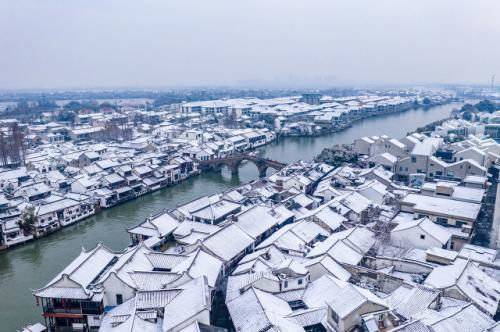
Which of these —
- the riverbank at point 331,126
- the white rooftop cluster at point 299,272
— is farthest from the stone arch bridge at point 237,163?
the riverbank at point 331,126

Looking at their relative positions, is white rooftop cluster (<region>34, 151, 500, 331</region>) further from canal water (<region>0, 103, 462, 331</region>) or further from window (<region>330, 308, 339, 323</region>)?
canal water (<region>0, 103, 462, 331</region>)

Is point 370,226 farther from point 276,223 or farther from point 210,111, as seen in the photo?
point 210,111

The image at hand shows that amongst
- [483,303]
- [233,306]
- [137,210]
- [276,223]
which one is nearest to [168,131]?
[137,210]

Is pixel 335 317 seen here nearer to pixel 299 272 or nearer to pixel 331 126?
pixel 299 272

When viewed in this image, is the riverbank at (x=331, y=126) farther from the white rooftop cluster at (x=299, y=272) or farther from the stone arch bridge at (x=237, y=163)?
the white rooftop cluster at (x=299, y=272)

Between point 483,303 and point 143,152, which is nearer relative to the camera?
point 483,303

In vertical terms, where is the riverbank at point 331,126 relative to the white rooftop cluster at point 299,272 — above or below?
above

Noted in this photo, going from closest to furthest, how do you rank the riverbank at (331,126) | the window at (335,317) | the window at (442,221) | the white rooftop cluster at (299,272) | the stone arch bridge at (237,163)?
1. the window at (335,317)
2. the white rooftop cluster at (299,272)
3. the window at (442,221)
4. the stone arch bridge at (237,163)
5. the riverbank at (331,126)

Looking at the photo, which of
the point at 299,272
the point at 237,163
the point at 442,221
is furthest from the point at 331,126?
the point at 299,272

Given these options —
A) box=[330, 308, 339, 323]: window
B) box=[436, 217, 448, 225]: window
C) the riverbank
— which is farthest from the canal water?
box=[436, 217, 448, 225]: window
